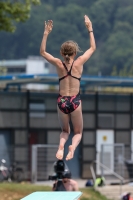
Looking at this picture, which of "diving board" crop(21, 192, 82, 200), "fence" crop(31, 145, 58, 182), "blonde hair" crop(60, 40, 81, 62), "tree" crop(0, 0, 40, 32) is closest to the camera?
"diving board" crop(21, 192, 82, 200)

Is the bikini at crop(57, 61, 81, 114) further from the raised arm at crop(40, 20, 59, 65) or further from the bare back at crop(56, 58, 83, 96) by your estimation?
the raised arm at crop(40, 20, 59, 65)

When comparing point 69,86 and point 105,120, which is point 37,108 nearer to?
point 105,120

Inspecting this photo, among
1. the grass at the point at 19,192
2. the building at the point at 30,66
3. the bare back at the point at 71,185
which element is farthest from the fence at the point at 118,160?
the building at the point at 30,66

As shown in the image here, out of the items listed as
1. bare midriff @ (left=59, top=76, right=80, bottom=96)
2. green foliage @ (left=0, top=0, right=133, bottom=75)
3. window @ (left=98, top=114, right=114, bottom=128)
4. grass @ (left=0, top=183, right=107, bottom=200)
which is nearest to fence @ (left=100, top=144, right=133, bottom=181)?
window @ (left=98, top=114, right=114, bottom=128)

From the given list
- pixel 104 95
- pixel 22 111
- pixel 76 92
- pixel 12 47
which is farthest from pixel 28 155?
pixel 12 47

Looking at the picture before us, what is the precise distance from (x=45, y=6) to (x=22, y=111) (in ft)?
426

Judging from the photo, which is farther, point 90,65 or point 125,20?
point 125,20

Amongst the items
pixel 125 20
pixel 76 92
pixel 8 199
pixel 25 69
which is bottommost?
pixel 8 199

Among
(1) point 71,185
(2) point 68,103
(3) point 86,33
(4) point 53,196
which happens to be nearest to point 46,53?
(2) point 68,103

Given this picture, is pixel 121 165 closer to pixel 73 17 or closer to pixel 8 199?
pixel 8 199

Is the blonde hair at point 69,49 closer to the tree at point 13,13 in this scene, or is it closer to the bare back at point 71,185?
the bare back at point 71,185

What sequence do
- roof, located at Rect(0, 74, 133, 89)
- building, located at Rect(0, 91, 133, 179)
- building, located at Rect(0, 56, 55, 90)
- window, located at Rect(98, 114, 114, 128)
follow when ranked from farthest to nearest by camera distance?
building, located at Rect(0, 56, 55, 90) → window, located at Rect(98, 114, 114, 128) → building, located at Rect(0, 91, 133, 179) → roof, located at Rect(0, 74, 133, 89)

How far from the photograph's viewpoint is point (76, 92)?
12.7m

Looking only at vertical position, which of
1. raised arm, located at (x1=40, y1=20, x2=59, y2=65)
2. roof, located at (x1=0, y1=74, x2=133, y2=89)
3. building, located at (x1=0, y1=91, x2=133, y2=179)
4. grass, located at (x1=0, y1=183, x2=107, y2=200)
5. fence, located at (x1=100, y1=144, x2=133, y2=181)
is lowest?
grass, located at (x1=0, y1=183, x2=107, y2=200)
